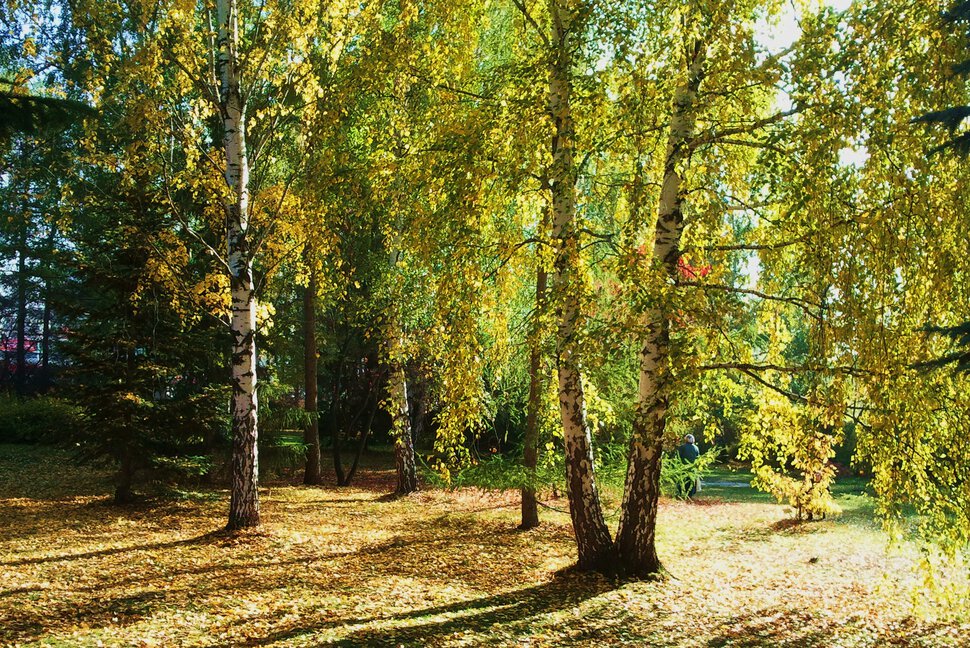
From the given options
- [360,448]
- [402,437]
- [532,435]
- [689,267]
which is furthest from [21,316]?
[689,267]

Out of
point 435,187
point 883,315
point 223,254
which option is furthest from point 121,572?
point 883,315

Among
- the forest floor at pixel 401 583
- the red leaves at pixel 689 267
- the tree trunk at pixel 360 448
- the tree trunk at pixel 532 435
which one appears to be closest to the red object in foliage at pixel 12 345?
the tree trunk at pixel 360 448

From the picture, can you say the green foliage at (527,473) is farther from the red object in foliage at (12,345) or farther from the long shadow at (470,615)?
the red object in foliage at (12,345)

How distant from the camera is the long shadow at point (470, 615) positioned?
6059 millimetres

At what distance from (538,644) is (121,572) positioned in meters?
4.50

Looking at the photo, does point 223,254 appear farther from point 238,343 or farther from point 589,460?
point 589,460

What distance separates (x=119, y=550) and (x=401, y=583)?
136 inches

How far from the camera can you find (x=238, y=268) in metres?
9.47

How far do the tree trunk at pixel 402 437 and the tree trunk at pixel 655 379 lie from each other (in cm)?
630

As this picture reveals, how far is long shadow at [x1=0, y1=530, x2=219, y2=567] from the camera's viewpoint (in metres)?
7.77

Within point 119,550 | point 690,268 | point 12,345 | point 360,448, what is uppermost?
point 12,345

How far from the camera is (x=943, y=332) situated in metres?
5.35

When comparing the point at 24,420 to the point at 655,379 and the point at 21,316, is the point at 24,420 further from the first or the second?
the point at 655,379

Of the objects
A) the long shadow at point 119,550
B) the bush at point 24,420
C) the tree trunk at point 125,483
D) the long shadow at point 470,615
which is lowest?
the long shadow at point 470,615
